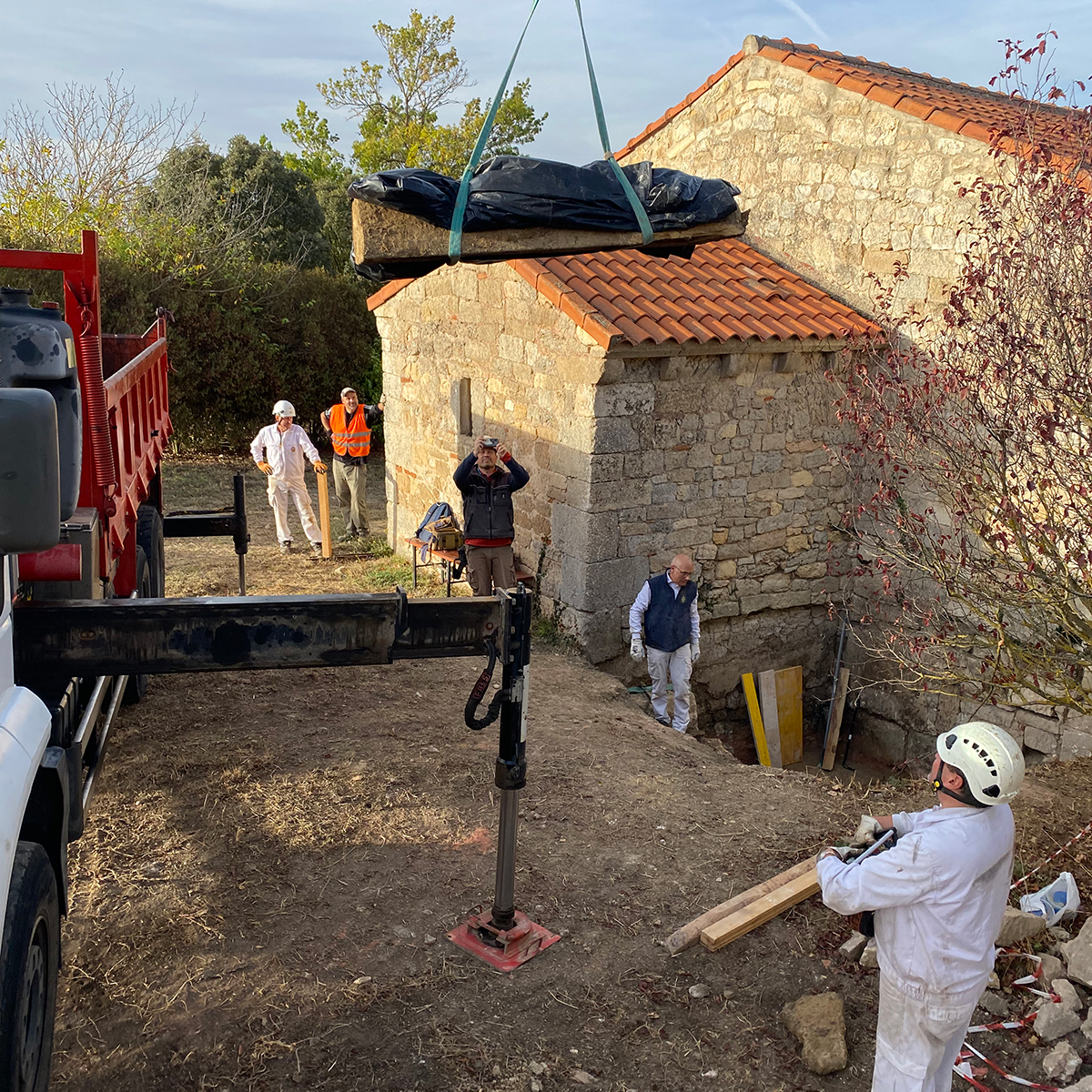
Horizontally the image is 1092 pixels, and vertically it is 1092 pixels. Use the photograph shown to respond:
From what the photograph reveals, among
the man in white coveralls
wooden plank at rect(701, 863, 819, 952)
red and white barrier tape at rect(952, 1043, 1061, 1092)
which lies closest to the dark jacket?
wooden plank at rect(701, 863, 819, 952)

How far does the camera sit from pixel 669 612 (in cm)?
803

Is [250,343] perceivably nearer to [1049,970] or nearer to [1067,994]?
[1049,970]

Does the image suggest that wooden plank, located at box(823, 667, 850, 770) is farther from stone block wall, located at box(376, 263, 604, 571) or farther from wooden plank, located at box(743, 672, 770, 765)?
stone block wall, located at box(376, 263, 604, 571)

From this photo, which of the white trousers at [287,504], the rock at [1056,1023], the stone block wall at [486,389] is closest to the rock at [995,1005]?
the rock at [1056,1023]

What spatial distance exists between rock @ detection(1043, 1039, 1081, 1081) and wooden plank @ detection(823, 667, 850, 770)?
628cm

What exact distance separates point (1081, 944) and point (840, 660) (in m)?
6.27

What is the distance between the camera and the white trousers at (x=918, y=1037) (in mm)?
Result: 3002

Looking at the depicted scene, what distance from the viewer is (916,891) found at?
2.92 metres

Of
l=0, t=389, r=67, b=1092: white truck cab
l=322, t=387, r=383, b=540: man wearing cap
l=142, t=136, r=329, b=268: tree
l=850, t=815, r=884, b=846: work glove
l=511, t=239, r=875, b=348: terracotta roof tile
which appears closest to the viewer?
l=0, t=389, r=67, b=1092: white truck cab

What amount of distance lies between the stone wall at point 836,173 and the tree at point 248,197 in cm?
1053

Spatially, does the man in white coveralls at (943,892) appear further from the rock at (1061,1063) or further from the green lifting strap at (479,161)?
the green lifting strap at (479,161)

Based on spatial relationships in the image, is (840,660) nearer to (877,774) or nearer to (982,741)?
(877,774)

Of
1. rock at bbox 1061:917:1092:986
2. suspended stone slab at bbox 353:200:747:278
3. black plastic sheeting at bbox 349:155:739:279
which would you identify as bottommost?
rock at bbox 1061:917:1092:986

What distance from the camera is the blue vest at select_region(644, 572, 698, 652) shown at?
802 centimetres
